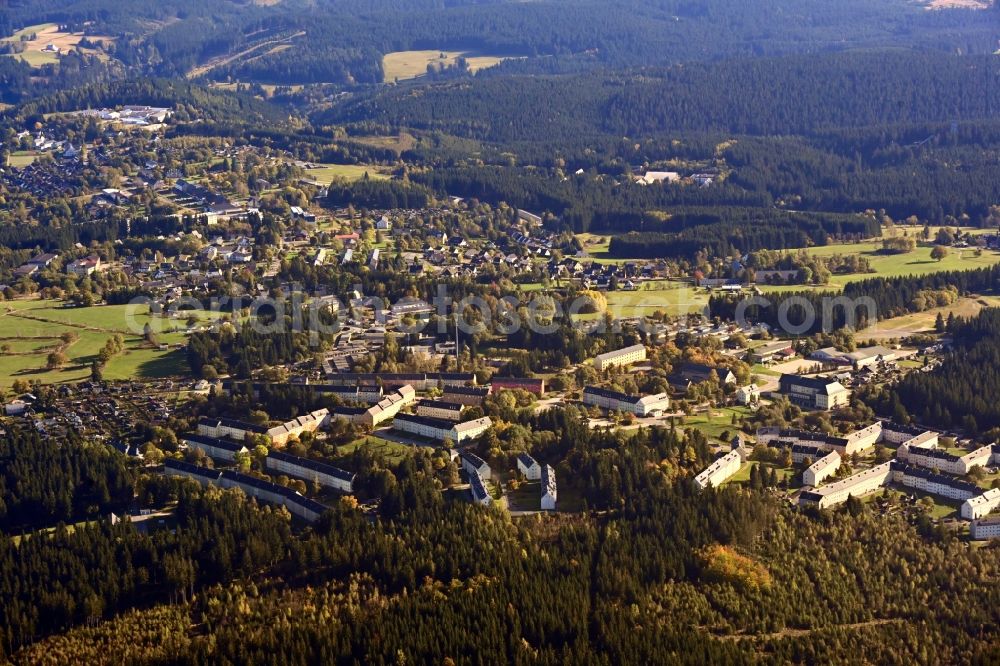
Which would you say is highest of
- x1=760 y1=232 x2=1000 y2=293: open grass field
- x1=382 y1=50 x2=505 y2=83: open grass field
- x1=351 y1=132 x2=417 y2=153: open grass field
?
x1=382 y1=50 x2=505 y2=83: open grass field

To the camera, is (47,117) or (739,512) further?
(47,117)

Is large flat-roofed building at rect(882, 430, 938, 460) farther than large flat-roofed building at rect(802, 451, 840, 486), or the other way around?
large flat-roofed building at rect(882, 430, 938, 460)

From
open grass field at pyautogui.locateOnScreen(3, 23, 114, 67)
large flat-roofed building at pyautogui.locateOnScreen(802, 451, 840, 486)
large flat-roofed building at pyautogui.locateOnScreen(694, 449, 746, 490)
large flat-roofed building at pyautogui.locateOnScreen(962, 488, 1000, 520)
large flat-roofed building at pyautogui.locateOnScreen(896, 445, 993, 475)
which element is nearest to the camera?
large flat-roofed building at pyautogui.locateOnScreen(962, 488, 1000, 520)

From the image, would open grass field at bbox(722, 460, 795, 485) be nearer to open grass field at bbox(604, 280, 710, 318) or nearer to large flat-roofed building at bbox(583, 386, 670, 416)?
large flat-roofed building at bbox(583, 386, 670, 416)

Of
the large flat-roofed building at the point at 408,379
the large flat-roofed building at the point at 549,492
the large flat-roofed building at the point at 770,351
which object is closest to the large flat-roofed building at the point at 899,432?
the large flat-roofed building at the point at 770,351

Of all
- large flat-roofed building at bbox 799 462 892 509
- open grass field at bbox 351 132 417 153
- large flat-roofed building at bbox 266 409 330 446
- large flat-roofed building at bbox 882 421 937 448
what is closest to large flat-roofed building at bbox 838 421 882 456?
large flat-roofed building at bbox 882 421 937 448

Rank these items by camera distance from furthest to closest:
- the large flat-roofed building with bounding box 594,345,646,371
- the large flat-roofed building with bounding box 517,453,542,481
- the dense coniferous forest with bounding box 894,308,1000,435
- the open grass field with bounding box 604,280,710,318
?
the open grass field with bounding box 604,280,710,318
the large flat-roofed building with bounding box 594,345,646,371
the dense coniferous forest with bounding box 894,308,1000,435
the large flat-roofed building with bounding box 517,453,542,481

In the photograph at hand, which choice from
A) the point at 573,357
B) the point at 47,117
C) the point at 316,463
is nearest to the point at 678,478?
the point at 316,463

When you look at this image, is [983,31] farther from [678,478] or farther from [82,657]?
[82,657]
